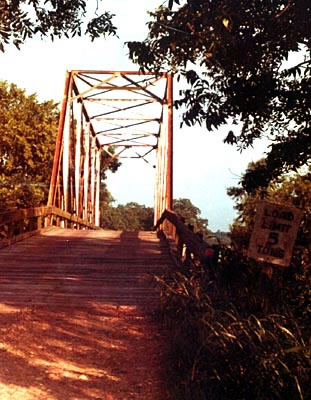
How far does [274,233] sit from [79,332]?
2453mm

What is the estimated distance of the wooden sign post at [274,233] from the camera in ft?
18.2

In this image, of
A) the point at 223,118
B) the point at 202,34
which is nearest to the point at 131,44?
the point at 202,34

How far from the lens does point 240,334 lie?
16.2ft

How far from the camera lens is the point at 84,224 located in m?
30.4

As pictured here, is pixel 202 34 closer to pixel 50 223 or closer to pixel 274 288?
pixel 274 288

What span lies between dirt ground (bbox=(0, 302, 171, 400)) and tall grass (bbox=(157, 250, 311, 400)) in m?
0.29

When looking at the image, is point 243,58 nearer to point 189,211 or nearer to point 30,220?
point 30,220

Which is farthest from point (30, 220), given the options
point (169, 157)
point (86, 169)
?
point (86, 169)

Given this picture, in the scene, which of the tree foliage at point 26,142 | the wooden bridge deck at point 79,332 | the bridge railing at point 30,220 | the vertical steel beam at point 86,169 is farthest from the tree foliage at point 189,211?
the wooden bridge deck at point 79,332

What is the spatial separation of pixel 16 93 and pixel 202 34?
37.1 m

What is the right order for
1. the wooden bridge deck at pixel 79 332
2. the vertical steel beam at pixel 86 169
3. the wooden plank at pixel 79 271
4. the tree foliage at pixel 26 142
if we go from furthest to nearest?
1. the tree foliage at pixel 26 142
2. the vertical steel beam at pixel 86 169
3. the wooden plank at pixel 79 271
4. the wooden bridge deck at pixel 79 332

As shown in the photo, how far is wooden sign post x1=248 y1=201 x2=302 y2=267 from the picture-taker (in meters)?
5.56

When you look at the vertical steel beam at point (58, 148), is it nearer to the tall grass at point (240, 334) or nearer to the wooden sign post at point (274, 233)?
the tall grass at point (240, 334)

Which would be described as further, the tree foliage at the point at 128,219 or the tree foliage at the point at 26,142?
the tree foliage at the point at 128,219
